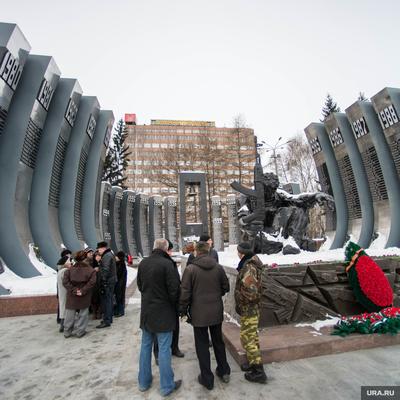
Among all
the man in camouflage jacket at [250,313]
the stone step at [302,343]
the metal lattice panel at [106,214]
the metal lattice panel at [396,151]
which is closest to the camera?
the man in camouflage jacket at [250,313]

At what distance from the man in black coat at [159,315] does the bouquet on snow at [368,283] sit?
3.87 metres

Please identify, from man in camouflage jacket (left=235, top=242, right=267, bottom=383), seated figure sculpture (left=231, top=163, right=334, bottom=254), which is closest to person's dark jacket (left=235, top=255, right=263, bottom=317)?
man in camouflage jacket (left=235, top=242, right=267, bottom=383)

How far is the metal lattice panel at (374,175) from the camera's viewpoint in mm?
15094

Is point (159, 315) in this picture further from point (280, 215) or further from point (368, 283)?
point (280, 215)

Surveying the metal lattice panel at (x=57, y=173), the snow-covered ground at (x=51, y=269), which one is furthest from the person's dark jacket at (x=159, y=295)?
the metal lattice panel at (x=57, y=173)

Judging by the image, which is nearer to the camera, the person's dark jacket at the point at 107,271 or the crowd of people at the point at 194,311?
the crowd of people at the point at 194,311

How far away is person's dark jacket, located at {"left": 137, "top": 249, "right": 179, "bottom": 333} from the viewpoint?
10.6 feet

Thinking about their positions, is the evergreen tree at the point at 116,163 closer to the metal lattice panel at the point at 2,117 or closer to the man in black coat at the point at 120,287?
the metal lattice panel at the point at 2,117

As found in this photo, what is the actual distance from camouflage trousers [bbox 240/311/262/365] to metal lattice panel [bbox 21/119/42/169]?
1049 cm

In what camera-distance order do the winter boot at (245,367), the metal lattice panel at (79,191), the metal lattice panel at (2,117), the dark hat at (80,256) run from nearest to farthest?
the winter boot at (245,367) < the dark hat at (80,256) < the metal lattice panel at (2,117) < the metal lattice panel at (79,191)


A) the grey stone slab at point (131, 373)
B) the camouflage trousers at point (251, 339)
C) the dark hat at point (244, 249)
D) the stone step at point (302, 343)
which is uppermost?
the dark hat at point (244, 249)

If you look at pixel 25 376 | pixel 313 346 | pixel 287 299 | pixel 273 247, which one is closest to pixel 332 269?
pixel 287 299

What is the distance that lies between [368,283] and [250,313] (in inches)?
119

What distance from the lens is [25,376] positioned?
147 inches
